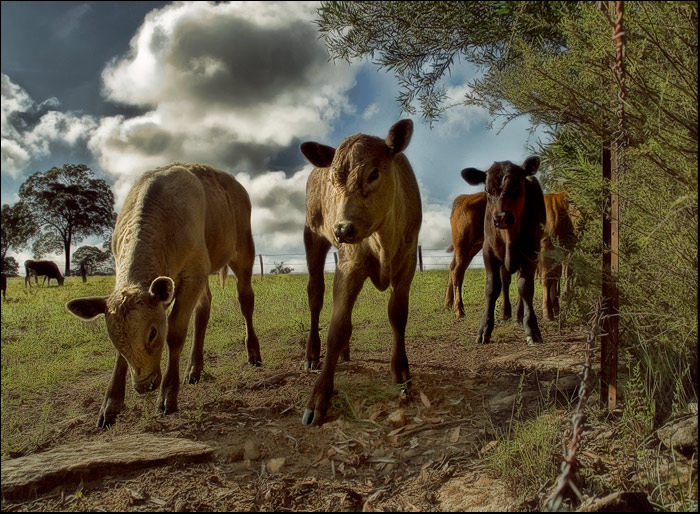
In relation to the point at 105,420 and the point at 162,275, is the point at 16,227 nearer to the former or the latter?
the point at 162,275

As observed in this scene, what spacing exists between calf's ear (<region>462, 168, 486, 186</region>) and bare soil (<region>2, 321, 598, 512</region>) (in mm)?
2240

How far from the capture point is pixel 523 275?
261 inches

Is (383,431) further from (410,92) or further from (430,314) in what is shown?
(430,314)

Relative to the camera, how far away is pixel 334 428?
13.5 feet

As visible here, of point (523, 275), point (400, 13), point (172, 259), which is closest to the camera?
point (400, 13)

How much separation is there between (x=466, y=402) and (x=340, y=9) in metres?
3.38

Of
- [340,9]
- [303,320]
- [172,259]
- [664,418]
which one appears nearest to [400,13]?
[340,9]

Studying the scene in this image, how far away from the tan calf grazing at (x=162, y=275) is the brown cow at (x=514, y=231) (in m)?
3.35

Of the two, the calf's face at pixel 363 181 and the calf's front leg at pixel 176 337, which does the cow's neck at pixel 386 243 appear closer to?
the calf's face at pixel 363 181

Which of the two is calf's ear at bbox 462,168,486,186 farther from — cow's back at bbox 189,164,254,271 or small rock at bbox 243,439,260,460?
small rock at bbox 243,439,260,460

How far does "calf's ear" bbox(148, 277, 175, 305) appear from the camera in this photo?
4.27m

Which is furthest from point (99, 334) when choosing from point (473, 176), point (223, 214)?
point (473, 176)

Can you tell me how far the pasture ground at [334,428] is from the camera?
10.5 ft

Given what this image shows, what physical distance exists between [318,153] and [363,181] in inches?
29.1
